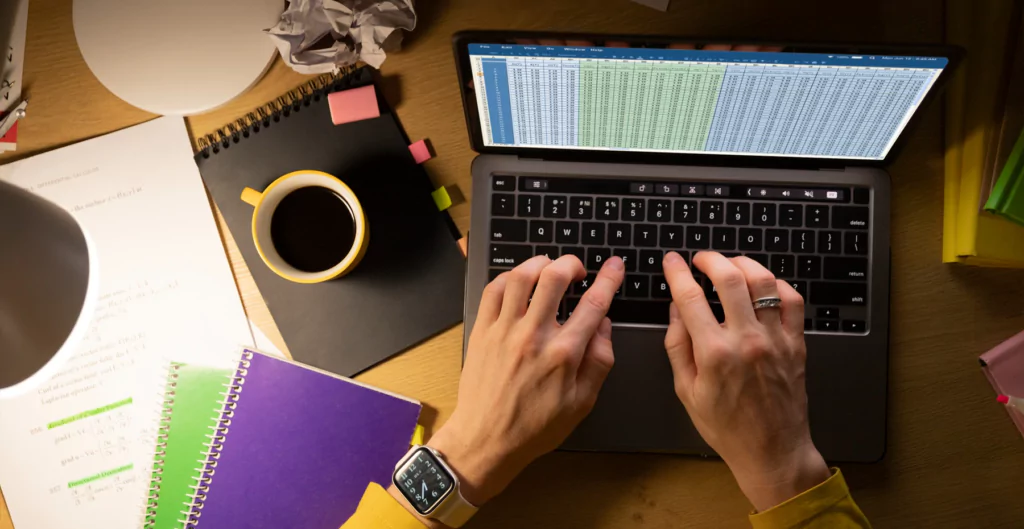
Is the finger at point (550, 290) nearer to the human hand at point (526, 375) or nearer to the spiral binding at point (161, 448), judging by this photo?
the human hand at point (526, 375)

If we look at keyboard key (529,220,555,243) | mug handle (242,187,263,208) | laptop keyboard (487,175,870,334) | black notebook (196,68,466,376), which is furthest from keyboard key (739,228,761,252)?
mug handle (242,187,263,208)

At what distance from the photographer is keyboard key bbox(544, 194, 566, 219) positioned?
72cm

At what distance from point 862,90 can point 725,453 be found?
0.37 metres

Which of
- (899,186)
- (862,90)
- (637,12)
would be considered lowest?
(899,186)

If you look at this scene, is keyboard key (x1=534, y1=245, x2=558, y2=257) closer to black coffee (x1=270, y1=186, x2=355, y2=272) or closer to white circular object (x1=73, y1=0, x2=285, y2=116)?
black coffee (x1=270, y1=186, x2=355, y2=272)

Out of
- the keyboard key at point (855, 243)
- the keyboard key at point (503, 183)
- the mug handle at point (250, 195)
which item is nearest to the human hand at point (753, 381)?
the keyboard key at point (855, 243)

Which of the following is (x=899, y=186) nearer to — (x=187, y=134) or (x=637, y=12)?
(x=637, y=12)

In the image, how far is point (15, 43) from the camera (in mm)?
802

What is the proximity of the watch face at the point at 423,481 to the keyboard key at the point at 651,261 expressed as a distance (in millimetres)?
295

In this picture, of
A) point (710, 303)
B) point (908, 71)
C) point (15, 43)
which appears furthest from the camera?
point (15, 43)

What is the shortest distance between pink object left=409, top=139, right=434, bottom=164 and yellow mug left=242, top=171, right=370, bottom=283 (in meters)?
0.10

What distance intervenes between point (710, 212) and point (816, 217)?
0.11 meters

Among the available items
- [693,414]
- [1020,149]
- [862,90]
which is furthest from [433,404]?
[1020,149]

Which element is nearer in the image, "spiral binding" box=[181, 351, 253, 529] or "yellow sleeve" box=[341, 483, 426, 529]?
"yellow sleeve" box=[341, 483, 426, 529]
